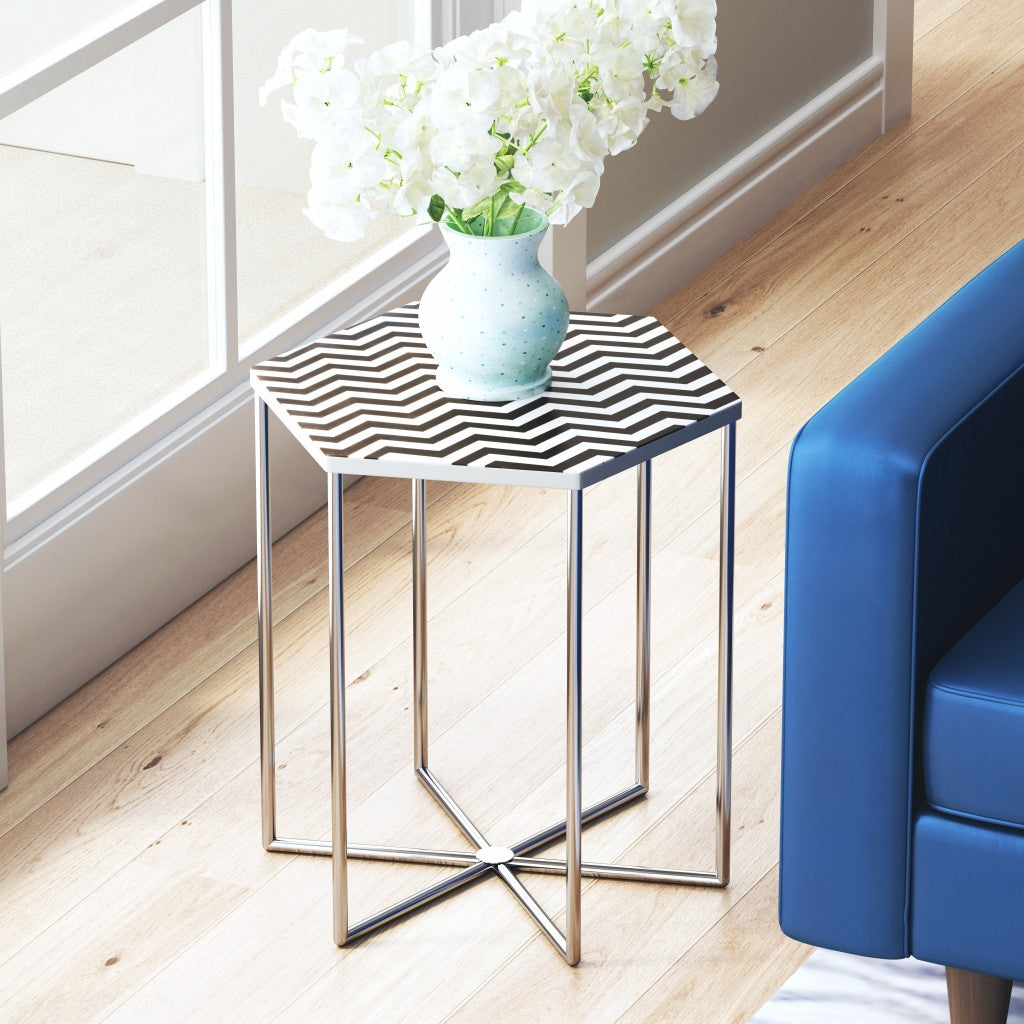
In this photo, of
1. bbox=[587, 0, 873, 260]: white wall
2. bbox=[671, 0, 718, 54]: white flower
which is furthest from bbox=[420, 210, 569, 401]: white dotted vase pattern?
bbox=[587, 0, 873, 260]: white wall

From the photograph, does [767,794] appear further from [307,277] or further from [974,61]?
[974,61]

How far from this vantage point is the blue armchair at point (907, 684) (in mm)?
1691

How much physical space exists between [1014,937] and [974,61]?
323 centimetres

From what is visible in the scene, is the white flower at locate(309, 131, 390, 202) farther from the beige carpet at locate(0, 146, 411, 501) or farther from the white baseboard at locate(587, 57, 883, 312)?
the white baseboard at locate(587, 57, 883, 312)

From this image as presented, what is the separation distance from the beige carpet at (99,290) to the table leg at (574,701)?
0.83 meters

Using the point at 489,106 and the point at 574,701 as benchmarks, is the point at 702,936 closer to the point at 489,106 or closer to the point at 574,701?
the point at 574,701

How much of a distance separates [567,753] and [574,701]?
6 centimetres

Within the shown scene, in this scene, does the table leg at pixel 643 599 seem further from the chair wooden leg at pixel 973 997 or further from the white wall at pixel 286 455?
the white wall at pixel 286 455

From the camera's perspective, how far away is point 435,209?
187 centimetres

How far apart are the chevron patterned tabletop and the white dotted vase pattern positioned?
0.03 metres

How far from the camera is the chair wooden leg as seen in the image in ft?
5.98

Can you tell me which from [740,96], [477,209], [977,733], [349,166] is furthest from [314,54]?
[740,96]

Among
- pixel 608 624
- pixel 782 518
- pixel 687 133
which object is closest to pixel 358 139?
pixel 608 624

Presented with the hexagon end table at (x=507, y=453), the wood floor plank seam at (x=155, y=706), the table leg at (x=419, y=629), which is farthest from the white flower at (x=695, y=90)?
the wood floor plank seam at (x=155, y=706)
